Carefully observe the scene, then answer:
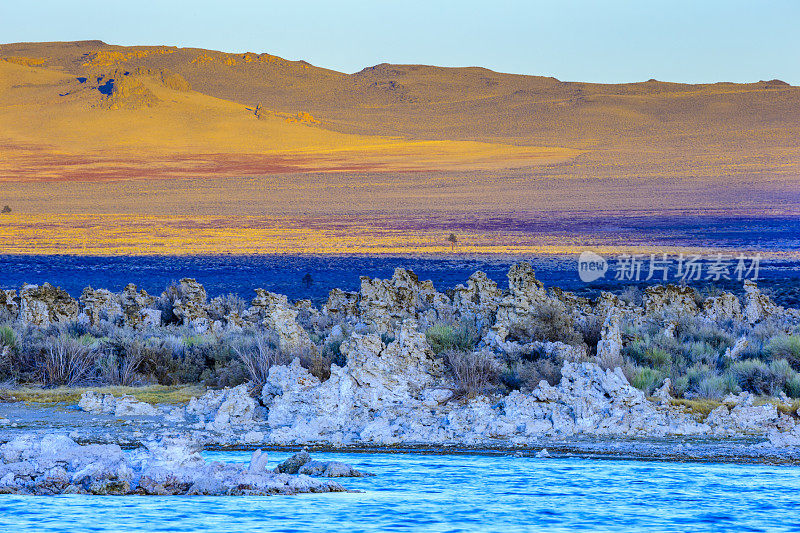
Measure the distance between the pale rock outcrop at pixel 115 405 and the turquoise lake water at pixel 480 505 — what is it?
11.9 ft

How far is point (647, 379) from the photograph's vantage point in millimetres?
13320

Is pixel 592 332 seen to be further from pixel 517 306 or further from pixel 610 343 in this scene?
pixel 610 343

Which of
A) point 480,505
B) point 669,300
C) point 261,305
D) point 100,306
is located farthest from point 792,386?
point 100,306

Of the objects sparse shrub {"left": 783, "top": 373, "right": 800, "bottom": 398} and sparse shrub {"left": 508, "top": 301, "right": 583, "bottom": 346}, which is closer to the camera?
sparse shrub {"left": 783, "top": 373, "right": 800, "bottom": 398}

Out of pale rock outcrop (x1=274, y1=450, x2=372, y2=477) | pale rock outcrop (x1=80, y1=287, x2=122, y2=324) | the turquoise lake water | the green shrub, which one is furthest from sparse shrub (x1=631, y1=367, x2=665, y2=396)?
pale rock outcrop (x1=80, y1=287, x2=122, y2=324)

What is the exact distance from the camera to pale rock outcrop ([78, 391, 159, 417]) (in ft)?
40.8

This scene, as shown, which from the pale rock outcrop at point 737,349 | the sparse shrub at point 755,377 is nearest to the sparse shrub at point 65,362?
the sparse shrub at point 755,377

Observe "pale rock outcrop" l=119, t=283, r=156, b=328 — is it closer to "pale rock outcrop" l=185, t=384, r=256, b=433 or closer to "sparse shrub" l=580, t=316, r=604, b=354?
"pale rock outcrop" l=185, t=384, r=256, b=433

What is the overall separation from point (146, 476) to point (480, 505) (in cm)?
250

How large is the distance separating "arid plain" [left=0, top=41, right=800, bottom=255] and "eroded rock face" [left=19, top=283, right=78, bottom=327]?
34.2 m

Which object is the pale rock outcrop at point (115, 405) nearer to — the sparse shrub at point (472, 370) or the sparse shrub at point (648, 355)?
the sparse shrub at point (472, 370)

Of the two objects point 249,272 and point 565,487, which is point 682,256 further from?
point 565,487

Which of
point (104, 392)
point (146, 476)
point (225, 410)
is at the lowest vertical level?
point (104, 392)

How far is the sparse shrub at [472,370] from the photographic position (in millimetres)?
12805
